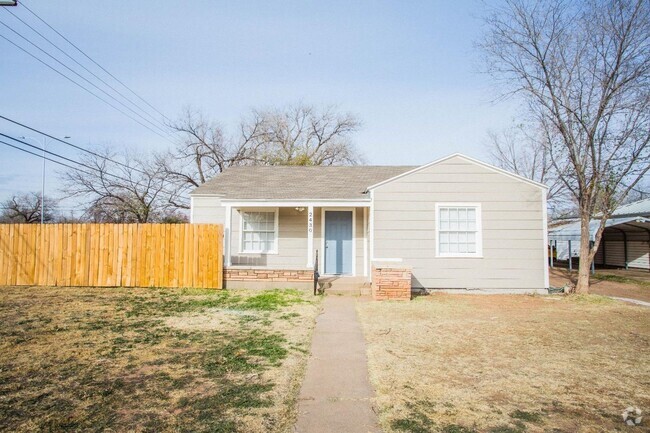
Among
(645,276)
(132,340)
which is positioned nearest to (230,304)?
(132,340)

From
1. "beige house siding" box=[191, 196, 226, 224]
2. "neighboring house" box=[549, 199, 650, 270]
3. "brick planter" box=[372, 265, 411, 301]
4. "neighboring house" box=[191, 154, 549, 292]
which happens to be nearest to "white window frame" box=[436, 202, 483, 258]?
"neighboring house" box=[191, 154, 549, 292]

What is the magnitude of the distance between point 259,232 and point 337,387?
9.54 meters

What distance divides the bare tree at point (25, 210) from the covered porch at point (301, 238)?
39.6m

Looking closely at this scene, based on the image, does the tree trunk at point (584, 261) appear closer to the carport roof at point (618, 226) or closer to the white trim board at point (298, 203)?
the white trim board at point (298, 203)

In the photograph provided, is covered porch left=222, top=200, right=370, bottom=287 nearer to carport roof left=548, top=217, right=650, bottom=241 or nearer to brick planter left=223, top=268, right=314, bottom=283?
brick planter left=223, top=268, right=314, bottom=283

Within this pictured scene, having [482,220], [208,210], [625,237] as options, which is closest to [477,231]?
[482,220]

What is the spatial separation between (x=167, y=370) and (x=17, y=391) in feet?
4.67

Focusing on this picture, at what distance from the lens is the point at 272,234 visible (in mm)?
13312

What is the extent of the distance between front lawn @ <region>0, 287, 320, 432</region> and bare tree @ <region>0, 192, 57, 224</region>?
137 feet

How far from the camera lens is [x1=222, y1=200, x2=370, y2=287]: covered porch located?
12.9m

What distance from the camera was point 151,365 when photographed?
4.77 meters

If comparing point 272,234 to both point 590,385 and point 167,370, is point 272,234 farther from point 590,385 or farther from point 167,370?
point 590,385

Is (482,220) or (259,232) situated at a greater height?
(482,220)

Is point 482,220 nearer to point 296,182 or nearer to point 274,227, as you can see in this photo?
point 296,182
